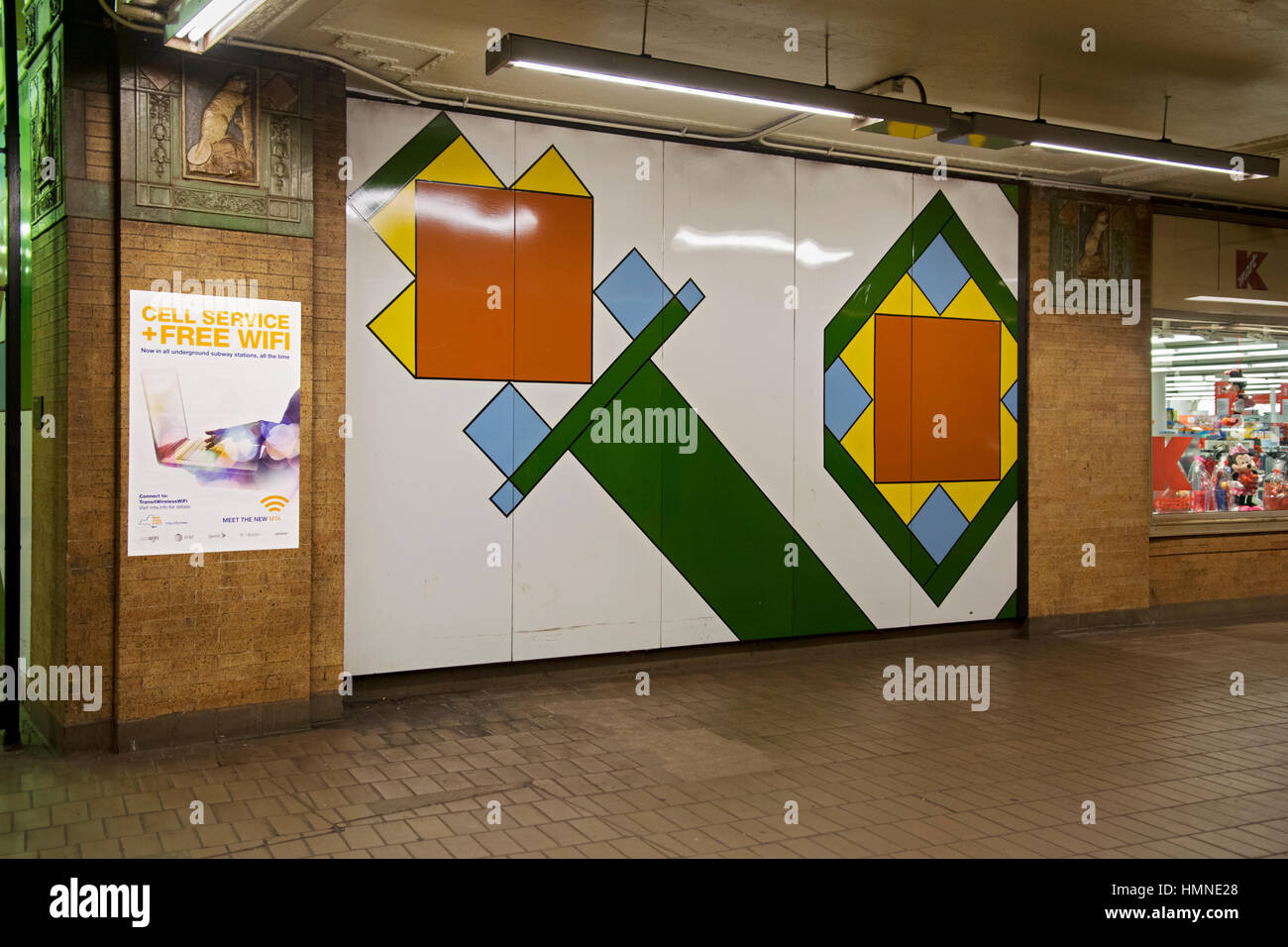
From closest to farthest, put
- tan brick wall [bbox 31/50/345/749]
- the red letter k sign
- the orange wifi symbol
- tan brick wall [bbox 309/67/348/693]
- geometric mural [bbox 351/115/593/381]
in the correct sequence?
1. tan brick wall [bbox 31/50/345/749]
2. the orange wifi symbol
3. tan brick wall [bbox 309/67/348/693]
4. geometric mural [bbox 351/115/593/381]
5. the red letter k sign

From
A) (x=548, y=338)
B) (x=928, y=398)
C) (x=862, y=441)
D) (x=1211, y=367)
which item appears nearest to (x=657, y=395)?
(x=548, y=338)

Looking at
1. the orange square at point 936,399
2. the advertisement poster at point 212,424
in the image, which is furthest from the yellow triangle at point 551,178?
the orange square at point 936,399

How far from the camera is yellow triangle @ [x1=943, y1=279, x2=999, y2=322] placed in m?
9.36

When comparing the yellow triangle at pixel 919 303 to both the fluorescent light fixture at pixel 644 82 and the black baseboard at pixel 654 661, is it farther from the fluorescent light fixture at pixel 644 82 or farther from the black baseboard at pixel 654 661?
the fluorescent light fixture at pixel 644 82

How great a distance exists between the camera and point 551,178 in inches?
303

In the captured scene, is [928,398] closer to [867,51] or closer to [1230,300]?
[867,51]

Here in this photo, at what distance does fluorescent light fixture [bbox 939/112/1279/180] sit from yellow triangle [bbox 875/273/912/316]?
199 cm

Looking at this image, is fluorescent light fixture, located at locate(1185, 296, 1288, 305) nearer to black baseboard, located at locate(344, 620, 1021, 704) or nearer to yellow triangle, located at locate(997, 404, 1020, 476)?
yellow triangle, located at locate(997, 404, 1020, 476)

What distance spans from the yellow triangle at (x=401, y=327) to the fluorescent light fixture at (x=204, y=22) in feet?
6.16

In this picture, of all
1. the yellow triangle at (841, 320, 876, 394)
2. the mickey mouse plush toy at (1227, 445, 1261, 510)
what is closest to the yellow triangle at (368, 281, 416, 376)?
the yellow triangle at (841, 320, 876, 394)

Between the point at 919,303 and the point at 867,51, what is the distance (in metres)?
2.94

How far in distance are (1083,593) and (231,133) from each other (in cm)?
789

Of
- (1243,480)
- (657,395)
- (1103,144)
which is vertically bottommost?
(1243,480)

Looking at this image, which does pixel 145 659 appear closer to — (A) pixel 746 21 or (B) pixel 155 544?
(B) pixel 155 544
